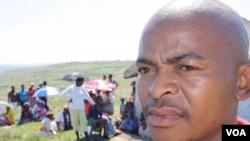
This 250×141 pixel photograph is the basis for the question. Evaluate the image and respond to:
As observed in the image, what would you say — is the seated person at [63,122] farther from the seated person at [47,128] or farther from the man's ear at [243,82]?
the man's ear at [243,82]

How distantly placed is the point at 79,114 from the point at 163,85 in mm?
8636

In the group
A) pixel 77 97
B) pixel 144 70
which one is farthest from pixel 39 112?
pixel 144 70

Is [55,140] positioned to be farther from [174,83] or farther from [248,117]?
[174,83]

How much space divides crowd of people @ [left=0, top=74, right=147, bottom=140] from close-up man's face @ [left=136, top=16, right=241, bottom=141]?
26.3 feet

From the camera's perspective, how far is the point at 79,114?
31.8 feet

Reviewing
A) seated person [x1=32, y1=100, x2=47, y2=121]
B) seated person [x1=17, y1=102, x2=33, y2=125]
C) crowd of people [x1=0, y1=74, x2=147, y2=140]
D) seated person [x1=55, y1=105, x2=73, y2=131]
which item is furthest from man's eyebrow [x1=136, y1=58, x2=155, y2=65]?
seated person [x1=17, y1=102, x2=33, y2=125]

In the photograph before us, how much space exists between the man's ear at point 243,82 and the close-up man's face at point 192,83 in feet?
0.15

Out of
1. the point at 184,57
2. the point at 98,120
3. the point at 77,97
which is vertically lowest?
the point at 98,120

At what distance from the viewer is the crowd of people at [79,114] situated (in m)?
9.55

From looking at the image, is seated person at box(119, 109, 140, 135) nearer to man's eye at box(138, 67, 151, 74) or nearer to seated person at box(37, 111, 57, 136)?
seated person at box(37, 111, 57, 136)

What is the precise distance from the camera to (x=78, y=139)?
35.4ft

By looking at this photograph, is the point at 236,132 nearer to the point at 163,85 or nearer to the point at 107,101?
the point at 163,85

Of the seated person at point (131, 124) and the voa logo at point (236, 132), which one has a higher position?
the voa logo at point (236, 132)

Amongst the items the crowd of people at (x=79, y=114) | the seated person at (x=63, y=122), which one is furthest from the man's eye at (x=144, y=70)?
the seated person at (x=63, y=122)
